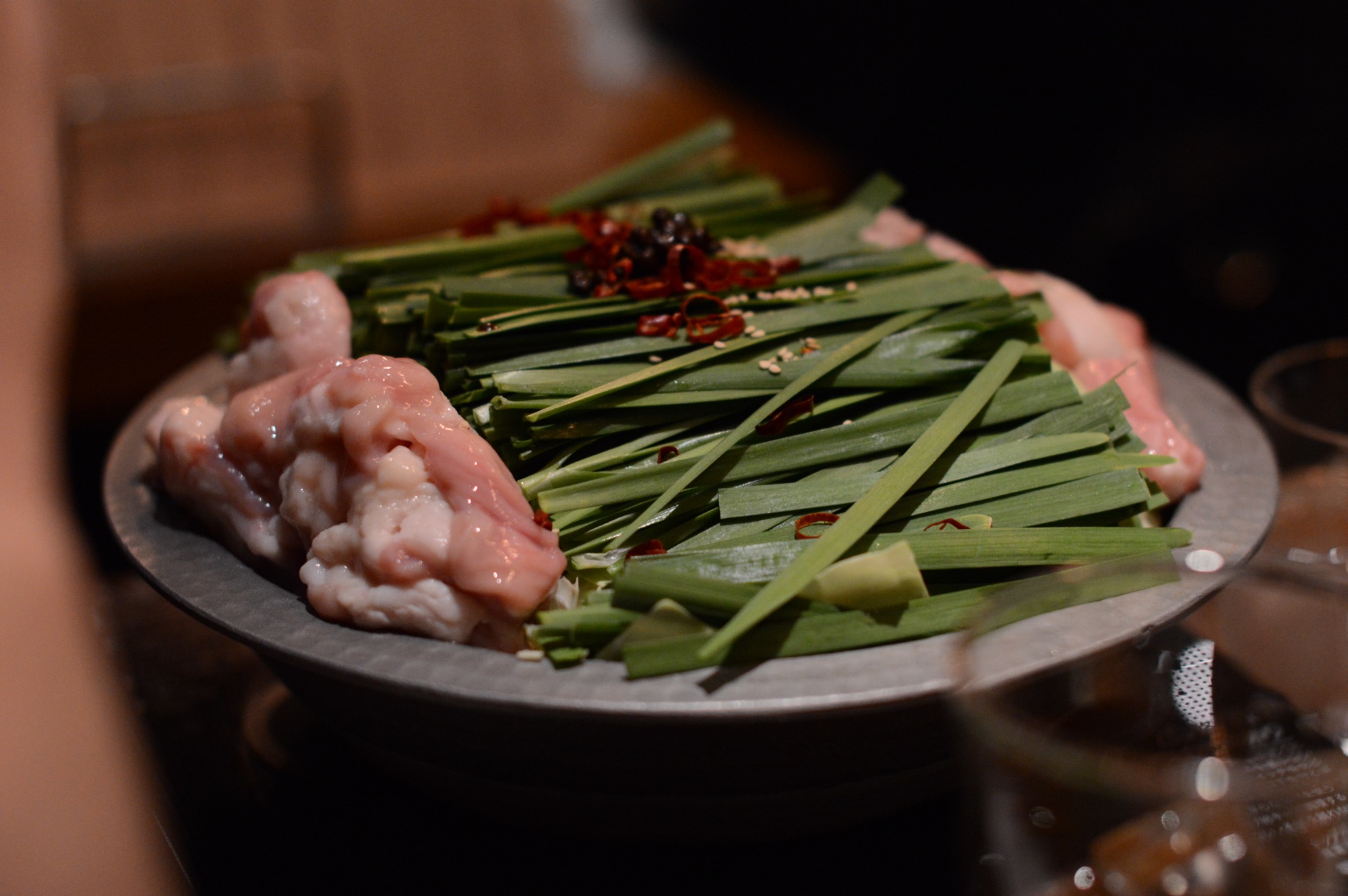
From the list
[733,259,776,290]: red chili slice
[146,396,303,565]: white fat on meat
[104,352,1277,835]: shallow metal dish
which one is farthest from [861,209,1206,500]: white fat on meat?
[146,396,303,565]: white fat on meat

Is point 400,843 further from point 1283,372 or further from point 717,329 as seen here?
point 1283,372

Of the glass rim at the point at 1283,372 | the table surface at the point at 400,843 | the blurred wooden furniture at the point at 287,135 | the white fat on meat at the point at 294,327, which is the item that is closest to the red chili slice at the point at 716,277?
the white fat on meat at the point at 294,327

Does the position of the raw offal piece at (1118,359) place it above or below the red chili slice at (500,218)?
below

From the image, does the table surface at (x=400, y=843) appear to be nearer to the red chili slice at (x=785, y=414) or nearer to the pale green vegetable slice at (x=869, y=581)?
the pale green vegetable slice at (x=869, y=581)

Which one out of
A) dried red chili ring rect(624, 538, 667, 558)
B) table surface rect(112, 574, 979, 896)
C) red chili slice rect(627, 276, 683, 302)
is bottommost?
table surface rect(112, 574, 979, 896)

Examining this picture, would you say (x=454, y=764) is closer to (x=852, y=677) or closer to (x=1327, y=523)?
(x=852, y=677)

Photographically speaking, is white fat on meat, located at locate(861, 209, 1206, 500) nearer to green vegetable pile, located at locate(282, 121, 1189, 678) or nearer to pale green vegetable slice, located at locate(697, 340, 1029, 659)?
green vegetable pile, located at locate(282, 121, 1189, 678)
